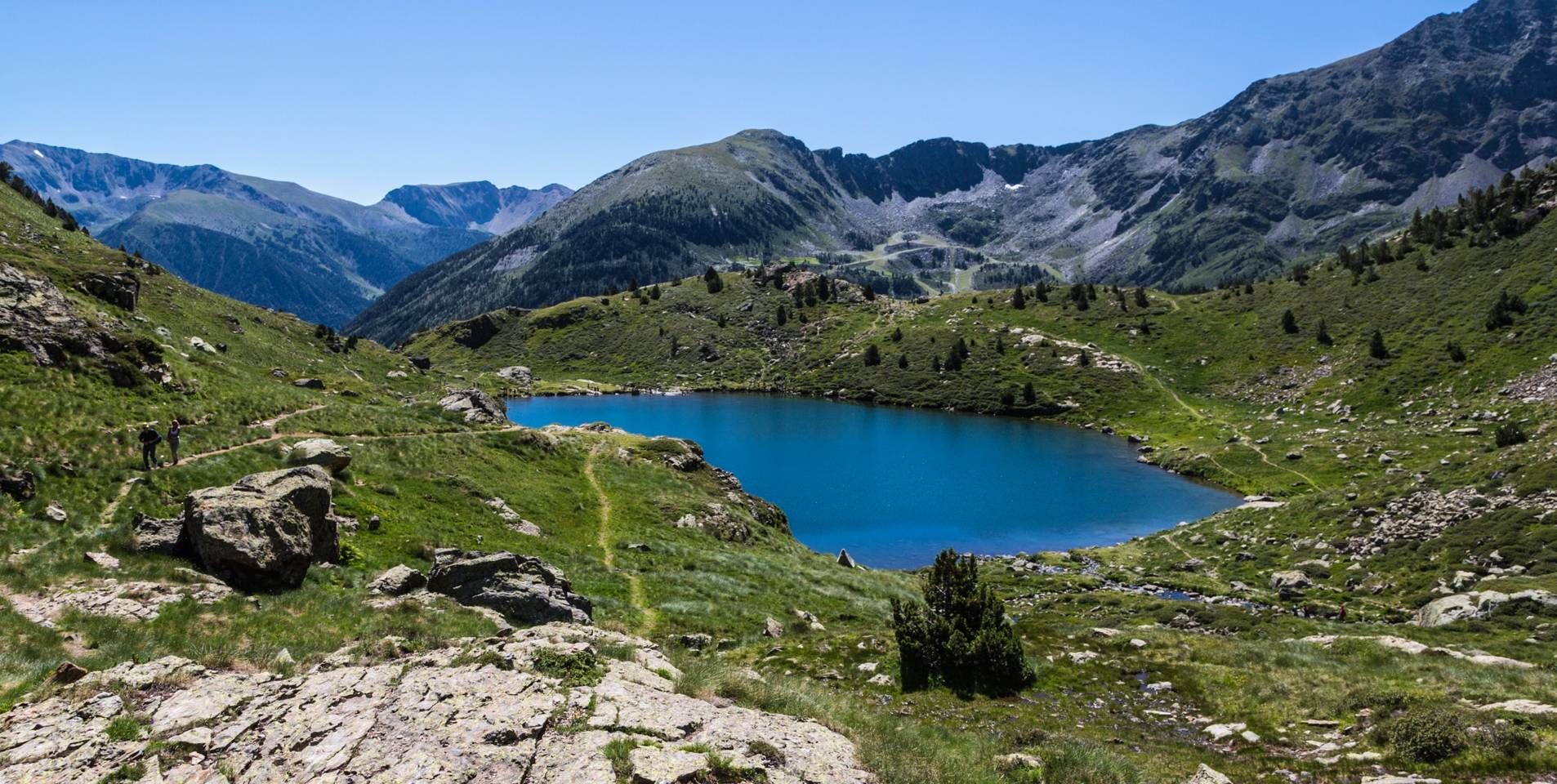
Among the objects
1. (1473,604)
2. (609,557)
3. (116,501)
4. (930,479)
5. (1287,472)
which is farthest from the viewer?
(930,479)

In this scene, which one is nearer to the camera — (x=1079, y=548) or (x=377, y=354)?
(x=1079, y=548)

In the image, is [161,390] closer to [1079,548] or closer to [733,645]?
[733,645]

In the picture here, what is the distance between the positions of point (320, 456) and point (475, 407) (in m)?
21.9

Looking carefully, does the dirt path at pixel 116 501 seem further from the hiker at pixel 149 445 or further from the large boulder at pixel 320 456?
the large boulder at pixel 320 456

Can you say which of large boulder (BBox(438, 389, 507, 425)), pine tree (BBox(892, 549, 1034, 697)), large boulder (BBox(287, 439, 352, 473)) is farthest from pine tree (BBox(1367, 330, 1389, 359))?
large boulder (BBox(287, 439, 352, 473))

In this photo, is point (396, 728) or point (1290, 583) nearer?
point (396, 728)

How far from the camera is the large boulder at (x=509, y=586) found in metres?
21.7

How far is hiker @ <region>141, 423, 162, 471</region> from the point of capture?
84.9ft

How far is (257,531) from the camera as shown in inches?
810

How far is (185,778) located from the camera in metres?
10.2

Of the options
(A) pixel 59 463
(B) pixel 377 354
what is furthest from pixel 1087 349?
(A) pixel 59 463

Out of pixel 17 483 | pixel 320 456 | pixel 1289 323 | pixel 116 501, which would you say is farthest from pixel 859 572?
pixel 1289 323

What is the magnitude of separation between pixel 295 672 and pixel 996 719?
15.8 metres

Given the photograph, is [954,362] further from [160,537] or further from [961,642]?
[160,537]
